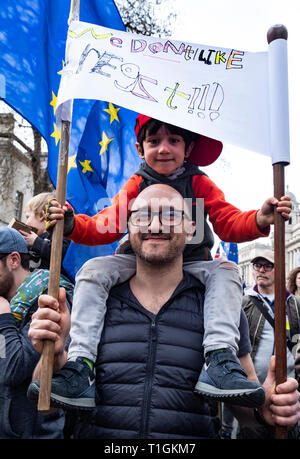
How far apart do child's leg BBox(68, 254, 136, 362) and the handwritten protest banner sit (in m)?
0.82

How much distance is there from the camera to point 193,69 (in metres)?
2.36

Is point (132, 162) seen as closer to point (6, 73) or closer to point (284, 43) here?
point (6, 73)

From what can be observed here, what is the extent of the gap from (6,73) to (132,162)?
116 centimetres

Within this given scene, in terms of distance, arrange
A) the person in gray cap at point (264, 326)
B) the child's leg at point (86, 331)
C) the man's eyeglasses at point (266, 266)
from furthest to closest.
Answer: the man's eyeglasses at point (266, 266), the person in gray cap at point (264, 326), the child's leg at point (86, 331)

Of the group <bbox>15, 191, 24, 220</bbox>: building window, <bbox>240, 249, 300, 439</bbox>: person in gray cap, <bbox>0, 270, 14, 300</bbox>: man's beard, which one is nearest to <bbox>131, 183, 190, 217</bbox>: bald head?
<bbox>0, 270, 14, 300</bbox>: man's beard

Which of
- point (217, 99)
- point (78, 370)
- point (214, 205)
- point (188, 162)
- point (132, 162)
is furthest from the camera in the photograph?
point (132, 162)

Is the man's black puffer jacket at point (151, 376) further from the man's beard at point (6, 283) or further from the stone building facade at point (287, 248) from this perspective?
the stone building facade at point (287, 248)

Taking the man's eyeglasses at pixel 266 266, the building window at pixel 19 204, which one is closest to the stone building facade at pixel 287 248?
the building window at pixel 19 204

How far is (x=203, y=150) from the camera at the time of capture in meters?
2.90

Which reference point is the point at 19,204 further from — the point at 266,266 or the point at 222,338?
the point at 222,338

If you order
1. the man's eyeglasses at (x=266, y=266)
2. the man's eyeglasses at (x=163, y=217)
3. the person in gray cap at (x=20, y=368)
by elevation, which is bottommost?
the person in gray cap at (x=20, y=368)

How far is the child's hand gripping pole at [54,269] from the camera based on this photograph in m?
1.92

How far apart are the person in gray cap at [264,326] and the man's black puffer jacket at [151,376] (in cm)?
235

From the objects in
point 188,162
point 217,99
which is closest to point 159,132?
point 188,162
